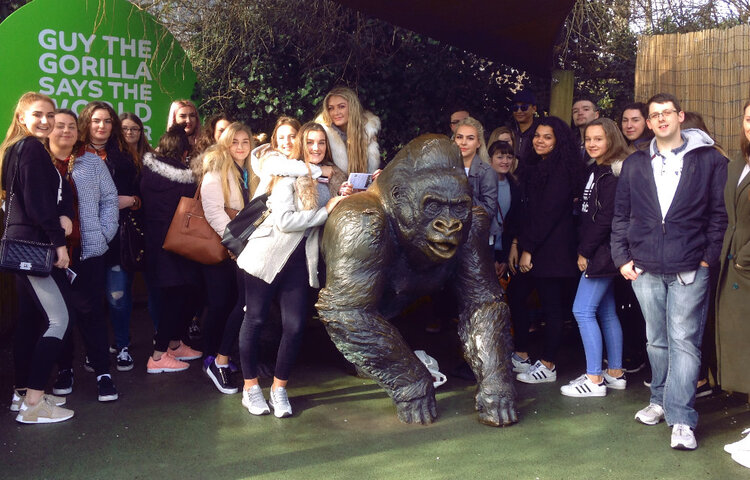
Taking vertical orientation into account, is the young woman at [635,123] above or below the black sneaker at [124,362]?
above

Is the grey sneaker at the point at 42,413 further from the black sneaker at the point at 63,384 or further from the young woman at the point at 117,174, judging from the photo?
the young woman at the point at 117,174

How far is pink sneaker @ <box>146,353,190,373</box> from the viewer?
15.0 feet

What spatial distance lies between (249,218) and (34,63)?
11.3 ft

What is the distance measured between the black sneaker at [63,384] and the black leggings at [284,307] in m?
1.09

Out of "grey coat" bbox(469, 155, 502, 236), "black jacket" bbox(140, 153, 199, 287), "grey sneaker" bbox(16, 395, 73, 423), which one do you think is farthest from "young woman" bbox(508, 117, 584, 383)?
"grey sneaker" bbox(16, 395, 73, 423)

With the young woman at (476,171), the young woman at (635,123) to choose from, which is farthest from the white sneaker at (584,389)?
the young woman at (635,123)

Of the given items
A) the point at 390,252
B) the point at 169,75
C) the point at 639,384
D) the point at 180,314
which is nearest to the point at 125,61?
the point at 169,75

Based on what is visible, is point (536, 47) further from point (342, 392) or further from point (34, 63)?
point (34, 63)

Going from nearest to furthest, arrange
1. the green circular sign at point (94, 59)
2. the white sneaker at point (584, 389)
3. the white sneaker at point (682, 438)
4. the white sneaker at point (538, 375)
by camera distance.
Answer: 1. the white sneaker at point (682, 438)
2. the white sneaker at point (584, 389)
3. the white sneaker at point (538, 375)
4. the green circular sign at point (94, 59)

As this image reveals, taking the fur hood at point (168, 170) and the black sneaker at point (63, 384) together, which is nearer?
the black sneaker at point (63, 384)

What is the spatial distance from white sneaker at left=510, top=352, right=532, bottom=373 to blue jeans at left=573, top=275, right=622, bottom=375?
0.46 meters

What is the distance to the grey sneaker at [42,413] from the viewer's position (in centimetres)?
367

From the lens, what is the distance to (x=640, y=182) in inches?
144

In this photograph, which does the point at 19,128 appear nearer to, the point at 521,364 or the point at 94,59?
the point at 94,59
